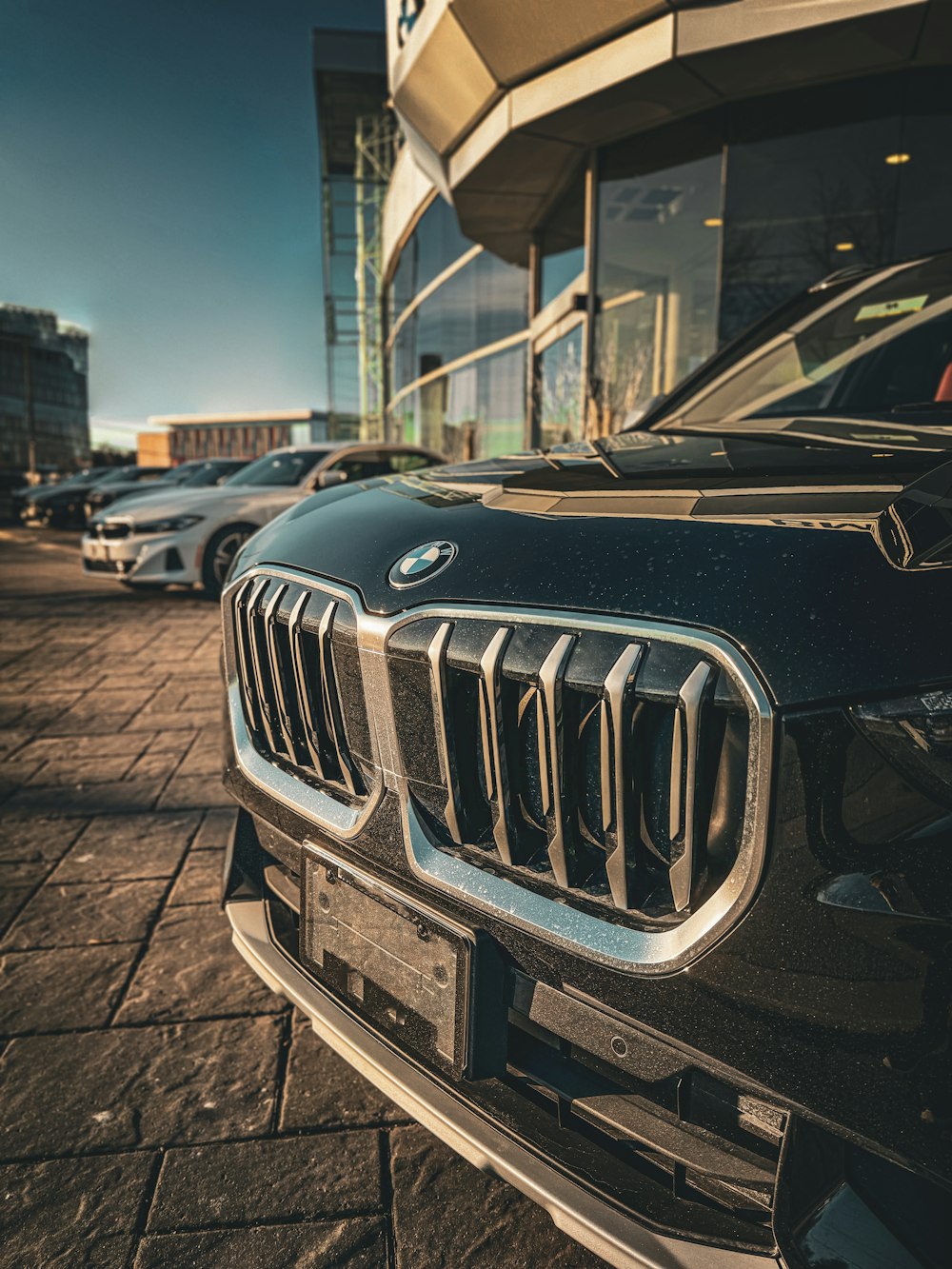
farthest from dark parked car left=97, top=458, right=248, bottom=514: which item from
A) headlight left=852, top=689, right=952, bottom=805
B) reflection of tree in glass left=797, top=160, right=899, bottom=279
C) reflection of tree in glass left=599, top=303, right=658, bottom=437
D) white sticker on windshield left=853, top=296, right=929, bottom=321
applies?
headlight left=852, top=689, right=952, bottom=805

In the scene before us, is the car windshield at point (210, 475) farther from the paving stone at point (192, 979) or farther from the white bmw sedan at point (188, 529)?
the paving stone at point (192, 979)

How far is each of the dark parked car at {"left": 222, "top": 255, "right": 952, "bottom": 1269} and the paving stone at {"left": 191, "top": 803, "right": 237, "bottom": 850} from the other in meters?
1.31

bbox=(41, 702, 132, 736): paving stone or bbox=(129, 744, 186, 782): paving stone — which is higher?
bbox=(41, 702, 132, 736): paving stone

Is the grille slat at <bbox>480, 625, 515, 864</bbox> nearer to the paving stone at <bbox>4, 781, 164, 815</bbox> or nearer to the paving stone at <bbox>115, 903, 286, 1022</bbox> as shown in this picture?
the paving stone at <bbox>115, 903, 286, 1022</bbox>

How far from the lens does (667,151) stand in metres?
8.80

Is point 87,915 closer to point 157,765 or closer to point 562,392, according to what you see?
point 157,765

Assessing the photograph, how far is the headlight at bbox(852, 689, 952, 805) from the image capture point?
0.79 metres

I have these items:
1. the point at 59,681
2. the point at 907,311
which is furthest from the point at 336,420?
the point at 907,311

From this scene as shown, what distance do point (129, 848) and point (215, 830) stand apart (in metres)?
0.28

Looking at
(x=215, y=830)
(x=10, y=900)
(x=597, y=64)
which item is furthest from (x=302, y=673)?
(x=597, y=64)

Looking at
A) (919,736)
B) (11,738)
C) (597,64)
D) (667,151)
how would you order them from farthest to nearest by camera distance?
(667,151) → (597,64) → (11,738) → (919,736)

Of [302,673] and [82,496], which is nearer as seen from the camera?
[302,673]

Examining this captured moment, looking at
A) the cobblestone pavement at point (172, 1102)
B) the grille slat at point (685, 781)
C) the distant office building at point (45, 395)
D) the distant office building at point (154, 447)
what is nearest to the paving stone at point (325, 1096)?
the cobblestone pavement at point (172, 1102)

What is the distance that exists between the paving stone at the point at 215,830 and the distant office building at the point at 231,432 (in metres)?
53.0
